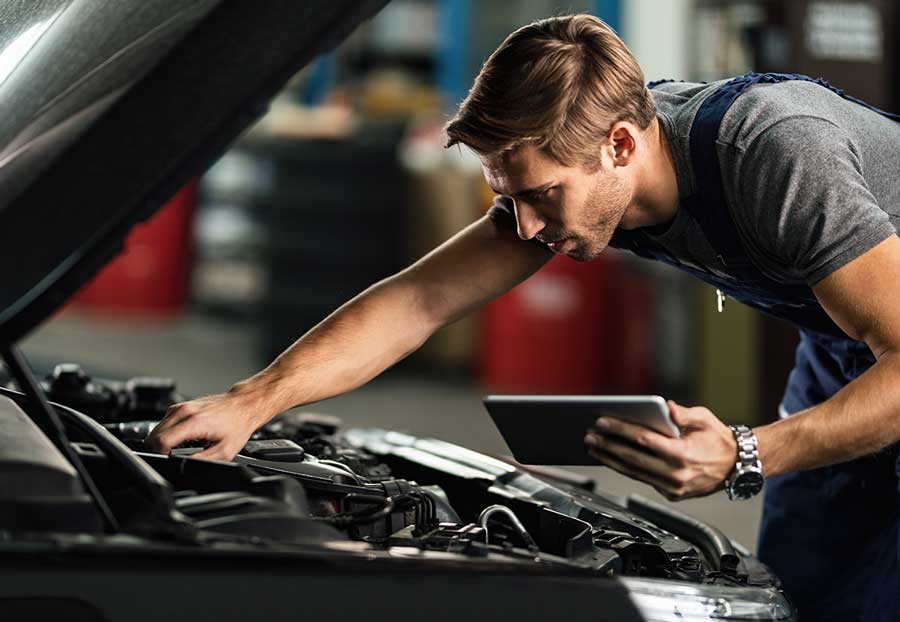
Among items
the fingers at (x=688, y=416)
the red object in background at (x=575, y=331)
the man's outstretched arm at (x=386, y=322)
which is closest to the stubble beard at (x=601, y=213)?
the man's outstretched arm at (x=386, y=322)

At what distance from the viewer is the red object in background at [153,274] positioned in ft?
25.6

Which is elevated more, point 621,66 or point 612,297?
point 621,66

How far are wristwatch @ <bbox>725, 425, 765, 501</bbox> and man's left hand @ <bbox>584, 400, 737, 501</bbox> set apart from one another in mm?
11

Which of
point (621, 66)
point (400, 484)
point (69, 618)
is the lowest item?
point (400, 484)

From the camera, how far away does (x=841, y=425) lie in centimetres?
170

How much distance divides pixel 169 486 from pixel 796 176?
92cm

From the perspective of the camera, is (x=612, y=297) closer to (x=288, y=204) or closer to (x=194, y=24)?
(x=288, y=204)

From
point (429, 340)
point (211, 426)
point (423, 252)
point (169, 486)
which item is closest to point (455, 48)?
point (423, 252)

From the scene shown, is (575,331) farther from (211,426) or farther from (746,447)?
(746,447)

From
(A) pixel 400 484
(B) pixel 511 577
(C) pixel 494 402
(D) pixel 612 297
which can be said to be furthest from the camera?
(D) pixel 612 297

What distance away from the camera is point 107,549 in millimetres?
1308

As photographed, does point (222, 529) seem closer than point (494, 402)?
Yes

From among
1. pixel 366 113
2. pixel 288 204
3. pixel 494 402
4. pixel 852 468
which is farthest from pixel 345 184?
pixel 494 402

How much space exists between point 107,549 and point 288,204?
5.12 meters
